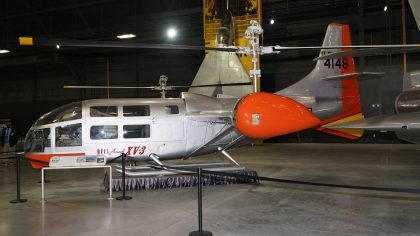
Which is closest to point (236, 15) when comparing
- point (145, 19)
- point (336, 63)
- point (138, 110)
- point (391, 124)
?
point (145, 19)

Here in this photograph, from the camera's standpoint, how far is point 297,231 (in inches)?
234

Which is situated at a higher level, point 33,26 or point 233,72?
point 33,26

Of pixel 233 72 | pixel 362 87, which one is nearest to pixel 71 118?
pixel 233 72

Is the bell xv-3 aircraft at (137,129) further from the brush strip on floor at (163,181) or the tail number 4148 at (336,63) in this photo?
the tail number 4148 at (336,63)

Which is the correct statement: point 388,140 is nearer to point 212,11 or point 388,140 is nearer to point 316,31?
point 316,31

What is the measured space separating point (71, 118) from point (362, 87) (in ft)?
56.2

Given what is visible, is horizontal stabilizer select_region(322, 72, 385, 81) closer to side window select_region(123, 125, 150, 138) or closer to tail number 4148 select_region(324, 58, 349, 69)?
tail number 4148 select_region(324, 58, 349, 69)

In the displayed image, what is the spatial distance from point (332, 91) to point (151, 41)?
15.0m

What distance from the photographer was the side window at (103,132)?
9344mm

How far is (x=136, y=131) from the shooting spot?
9.55 m

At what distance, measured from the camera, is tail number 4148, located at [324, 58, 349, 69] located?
12398mm

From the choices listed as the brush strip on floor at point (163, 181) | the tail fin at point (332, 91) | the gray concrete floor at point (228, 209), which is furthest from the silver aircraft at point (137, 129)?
the tail fin at point (332, 91)

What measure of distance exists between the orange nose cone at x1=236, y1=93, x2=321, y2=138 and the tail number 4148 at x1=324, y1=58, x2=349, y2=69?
16.6ft

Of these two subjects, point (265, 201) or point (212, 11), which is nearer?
point (265, 201)
